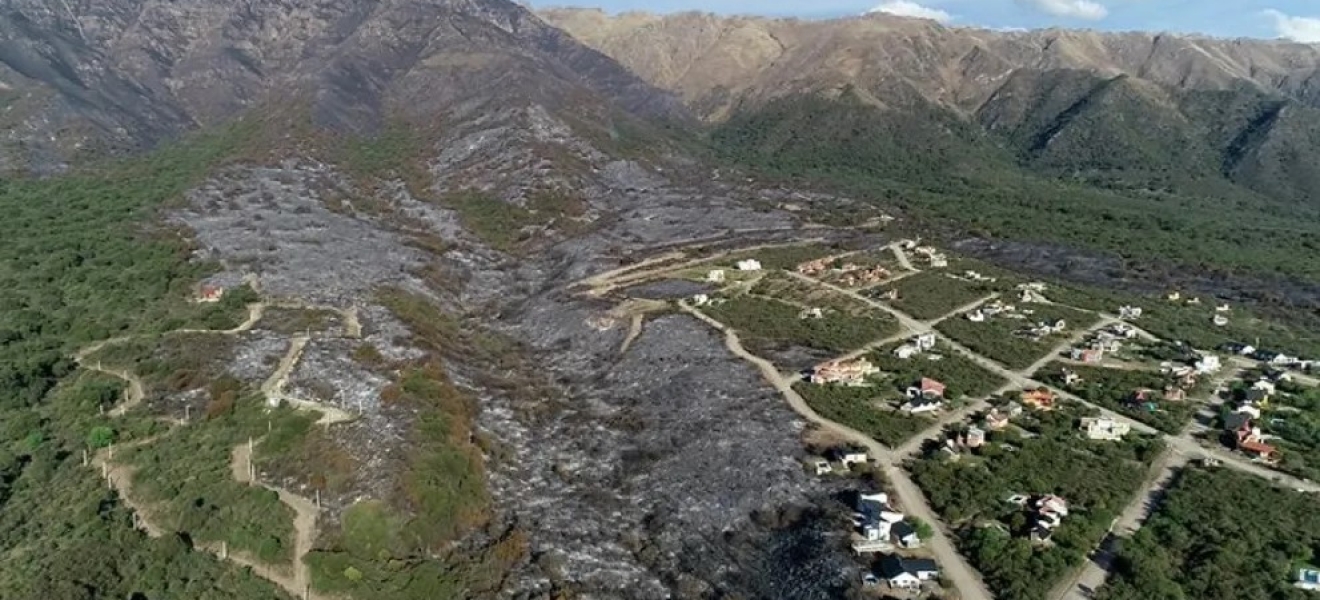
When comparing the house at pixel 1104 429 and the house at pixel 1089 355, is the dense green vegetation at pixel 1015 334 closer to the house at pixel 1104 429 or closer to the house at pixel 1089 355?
the house at pixel 1089 355

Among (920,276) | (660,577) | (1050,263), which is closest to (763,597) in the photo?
(660,577)

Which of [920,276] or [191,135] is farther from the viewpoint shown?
[191,135]

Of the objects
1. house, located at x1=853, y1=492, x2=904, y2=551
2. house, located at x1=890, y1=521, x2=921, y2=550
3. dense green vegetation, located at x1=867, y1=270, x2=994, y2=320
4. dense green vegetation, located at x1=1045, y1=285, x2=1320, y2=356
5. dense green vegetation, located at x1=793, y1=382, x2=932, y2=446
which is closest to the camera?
house, located at x1=890, y1=521, x2=921, y2=550

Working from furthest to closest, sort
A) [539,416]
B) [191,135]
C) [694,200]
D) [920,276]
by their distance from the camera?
[191,135] → [694,200] → [920,276] → [539,416]

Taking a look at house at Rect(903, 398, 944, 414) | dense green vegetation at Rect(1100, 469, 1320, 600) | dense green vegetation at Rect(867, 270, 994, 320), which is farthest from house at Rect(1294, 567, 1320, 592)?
dense green vegetation at Rect(867, 270, 994, 320)

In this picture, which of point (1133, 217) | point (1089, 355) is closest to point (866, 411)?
point (1089, 355)

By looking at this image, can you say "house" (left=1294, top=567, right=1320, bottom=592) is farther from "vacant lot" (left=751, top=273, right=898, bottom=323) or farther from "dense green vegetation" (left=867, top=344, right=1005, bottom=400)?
"vacant lot" (left=751, top=273, right=898, bottom=323)

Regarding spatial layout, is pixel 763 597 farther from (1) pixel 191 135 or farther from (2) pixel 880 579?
(1) pixel 191 135
